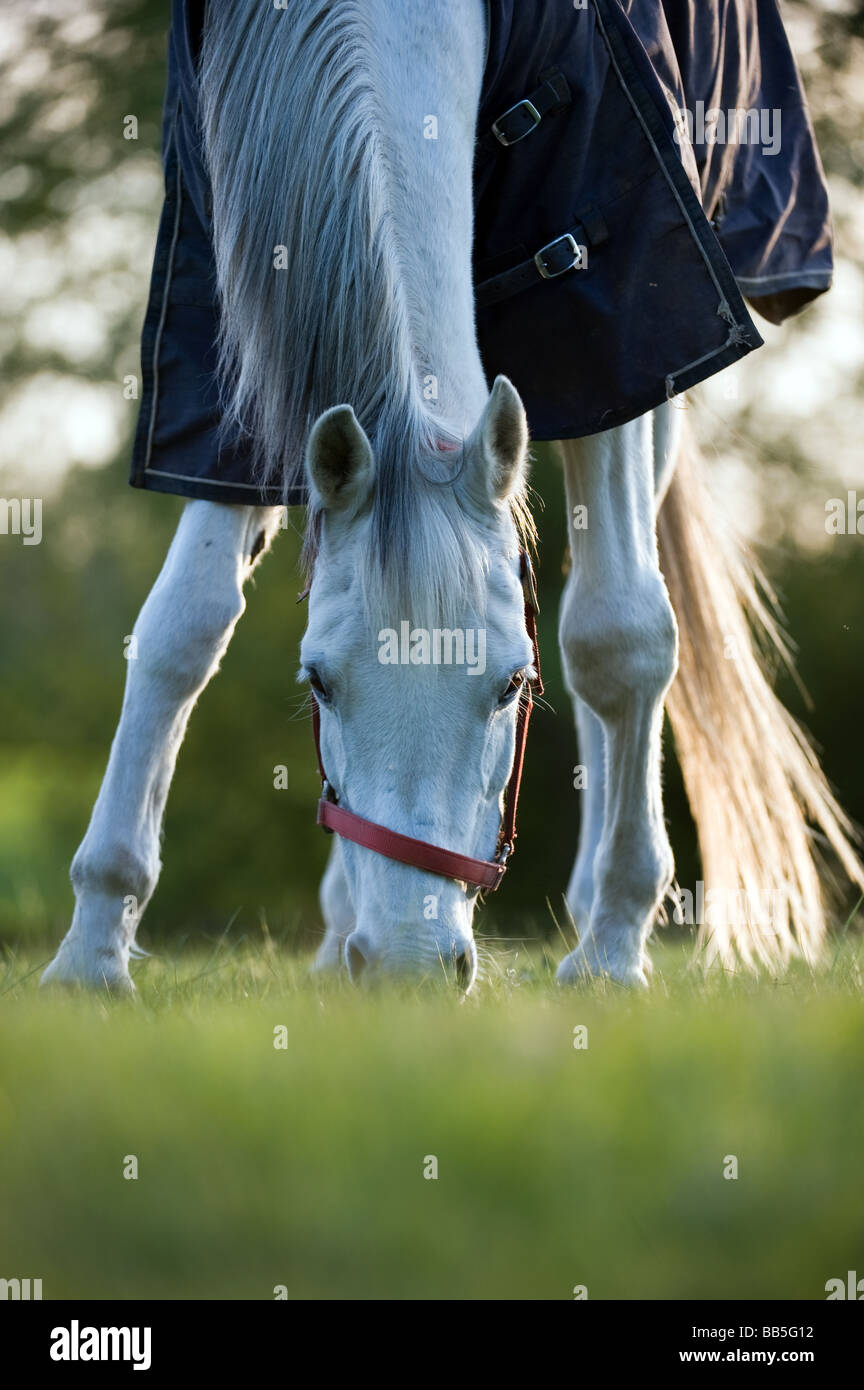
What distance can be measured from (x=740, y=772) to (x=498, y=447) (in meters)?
1.99

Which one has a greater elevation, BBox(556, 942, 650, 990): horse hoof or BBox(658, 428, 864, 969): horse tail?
BBox(658, 428, 864, 969): horse tail

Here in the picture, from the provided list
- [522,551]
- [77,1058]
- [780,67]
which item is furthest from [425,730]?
[780,67]

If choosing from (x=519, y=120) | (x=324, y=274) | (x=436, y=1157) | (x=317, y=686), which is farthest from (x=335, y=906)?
(x=436, y=1157)

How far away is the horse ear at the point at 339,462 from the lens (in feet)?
7.60

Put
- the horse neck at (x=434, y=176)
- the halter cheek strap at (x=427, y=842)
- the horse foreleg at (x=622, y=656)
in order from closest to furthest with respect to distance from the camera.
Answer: the halter cheek strap at (x=427, y=842)
the horse neck at (x=434, y=176)
the horse foreleg at (x=622, y=656)

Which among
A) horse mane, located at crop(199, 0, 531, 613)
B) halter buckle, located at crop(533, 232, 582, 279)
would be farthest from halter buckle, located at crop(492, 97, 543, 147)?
horse mane, located at crop(199, 0, 531, 613)

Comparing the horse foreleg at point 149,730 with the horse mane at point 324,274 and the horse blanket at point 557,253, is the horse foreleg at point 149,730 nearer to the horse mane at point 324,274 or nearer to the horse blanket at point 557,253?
the horse blanket at point 557,253

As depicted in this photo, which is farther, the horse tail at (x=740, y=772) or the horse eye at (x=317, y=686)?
the horse tail at (x=740, y=772)

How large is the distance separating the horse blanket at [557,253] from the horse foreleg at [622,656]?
0.35 metres

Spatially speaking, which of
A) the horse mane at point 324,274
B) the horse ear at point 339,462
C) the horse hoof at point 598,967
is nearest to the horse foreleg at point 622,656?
the horse hoof at point 598,967

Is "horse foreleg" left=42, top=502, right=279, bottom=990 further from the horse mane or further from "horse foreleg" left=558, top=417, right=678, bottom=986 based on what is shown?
"horse foreleg" left=558, top=417, right=678, bottom=986

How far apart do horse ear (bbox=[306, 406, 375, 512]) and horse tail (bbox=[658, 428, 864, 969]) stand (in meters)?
1.98

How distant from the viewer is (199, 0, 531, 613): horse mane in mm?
2316

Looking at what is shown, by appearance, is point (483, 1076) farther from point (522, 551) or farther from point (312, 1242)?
point (522, 551)
